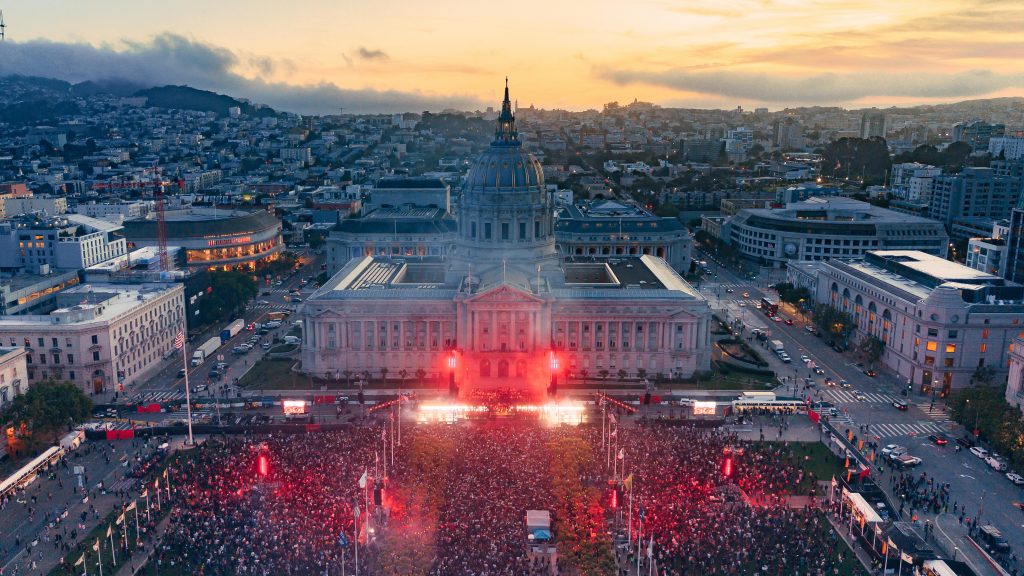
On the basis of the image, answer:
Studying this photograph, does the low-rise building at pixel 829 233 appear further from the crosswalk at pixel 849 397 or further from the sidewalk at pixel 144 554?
the sidewalk at pixel 144 554

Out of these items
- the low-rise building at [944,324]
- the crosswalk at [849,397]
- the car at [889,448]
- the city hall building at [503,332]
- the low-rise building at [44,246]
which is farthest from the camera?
the low-rise building at [44,246]

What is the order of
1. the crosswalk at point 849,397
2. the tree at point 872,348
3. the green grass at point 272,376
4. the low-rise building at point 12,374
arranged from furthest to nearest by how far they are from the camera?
the tree at point 872,348, the green grass at point 272,376, the crosswalk at point 849,397, the low-rise building at point 12,374

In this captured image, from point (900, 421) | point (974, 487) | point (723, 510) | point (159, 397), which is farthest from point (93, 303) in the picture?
point (974, 487)

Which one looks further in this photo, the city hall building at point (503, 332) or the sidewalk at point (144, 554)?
the city hall building at point (503, 332)

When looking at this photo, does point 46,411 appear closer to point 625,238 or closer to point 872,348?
point 872,348

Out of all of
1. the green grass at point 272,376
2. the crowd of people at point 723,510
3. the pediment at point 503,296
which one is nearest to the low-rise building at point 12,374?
the green grass at point 272,376

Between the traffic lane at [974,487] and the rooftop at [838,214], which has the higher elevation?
the rooftop at [838,214]
